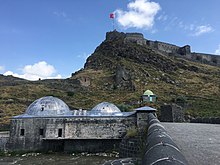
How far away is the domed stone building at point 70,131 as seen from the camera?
1809 cm

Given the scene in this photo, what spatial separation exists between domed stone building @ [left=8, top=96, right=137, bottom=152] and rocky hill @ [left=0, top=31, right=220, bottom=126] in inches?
416

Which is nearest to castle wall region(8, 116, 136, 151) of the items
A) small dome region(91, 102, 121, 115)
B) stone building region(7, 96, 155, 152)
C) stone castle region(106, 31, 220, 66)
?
stone building region(7, 96, 155, 152)

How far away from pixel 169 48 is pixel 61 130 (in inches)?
2985

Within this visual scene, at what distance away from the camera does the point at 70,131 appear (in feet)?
60.2

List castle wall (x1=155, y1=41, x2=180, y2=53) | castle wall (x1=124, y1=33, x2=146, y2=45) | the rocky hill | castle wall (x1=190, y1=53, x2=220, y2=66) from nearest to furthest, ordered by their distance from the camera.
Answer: the rocky hill, castle wall (x1=124, y1=33, x2=146, y2=45), castle wall (x1=155, y1=41, x2=180, y2=53), castle wall (x1=190, y1=53, x2=220, y2=66)

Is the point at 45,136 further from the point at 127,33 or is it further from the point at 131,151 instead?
the point at 127,33

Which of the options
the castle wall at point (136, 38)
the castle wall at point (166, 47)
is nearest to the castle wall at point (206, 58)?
the castle wall at point (166, 47)

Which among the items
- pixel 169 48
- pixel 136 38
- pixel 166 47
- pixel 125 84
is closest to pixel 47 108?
pixel 125 84

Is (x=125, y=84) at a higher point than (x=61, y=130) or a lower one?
higher

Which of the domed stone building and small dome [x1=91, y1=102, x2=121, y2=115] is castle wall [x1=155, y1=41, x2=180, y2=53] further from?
the domed stone building

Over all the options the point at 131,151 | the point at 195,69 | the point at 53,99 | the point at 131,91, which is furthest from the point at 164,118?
the point at 195,69

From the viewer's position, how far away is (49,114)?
19922 millimetres

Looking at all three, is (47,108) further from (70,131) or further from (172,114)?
(172,114)

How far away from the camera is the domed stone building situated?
18094 mm
